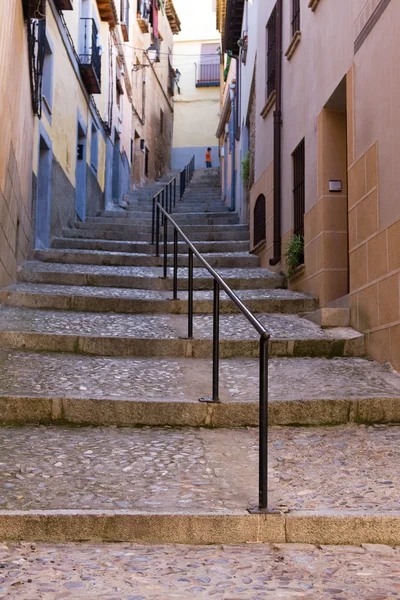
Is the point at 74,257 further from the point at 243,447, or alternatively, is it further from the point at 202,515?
the point at 202,515

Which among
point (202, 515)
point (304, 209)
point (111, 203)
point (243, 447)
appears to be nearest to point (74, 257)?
point (304, 209)

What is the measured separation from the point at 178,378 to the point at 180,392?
1.42 feet

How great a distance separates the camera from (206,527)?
3.16 meters

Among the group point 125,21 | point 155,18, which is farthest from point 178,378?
point 155,18

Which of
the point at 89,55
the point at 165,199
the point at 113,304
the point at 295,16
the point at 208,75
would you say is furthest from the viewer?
the point at 208,75

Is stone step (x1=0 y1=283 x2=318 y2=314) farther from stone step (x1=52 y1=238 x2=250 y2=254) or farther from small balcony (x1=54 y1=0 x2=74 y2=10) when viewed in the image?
small balcony (x1=54 y1=0 x2=74 y2=10)

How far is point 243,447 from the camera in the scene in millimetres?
4340

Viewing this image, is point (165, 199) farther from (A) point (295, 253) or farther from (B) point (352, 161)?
(B) point (352, 161)

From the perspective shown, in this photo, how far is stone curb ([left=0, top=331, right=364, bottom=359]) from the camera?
20.3ft

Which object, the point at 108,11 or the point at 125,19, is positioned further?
the point at 125,19

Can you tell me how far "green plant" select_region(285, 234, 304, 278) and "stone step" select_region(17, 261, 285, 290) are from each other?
0.46 metres

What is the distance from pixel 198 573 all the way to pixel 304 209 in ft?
Result: 20.9

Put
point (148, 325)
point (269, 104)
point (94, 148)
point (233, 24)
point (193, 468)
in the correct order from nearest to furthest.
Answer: point (193, 468) < point (148, 325) < point (269, 104) < point (94, 148) < point (233, 24)

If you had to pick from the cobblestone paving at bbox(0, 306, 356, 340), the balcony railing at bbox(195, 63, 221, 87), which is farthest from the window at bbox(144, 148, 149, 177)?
the cobblestone paving at bbox(0, 306, 356, 340)
